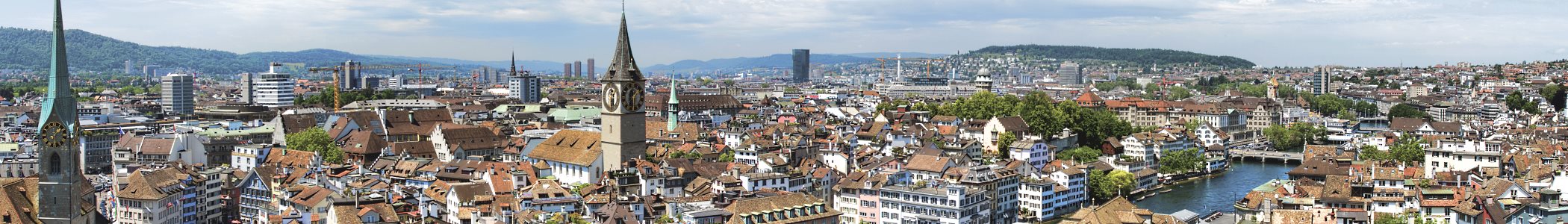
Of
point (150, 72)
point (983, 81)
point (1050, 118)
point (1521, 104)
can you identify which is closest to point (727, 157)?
point (1050, 118)

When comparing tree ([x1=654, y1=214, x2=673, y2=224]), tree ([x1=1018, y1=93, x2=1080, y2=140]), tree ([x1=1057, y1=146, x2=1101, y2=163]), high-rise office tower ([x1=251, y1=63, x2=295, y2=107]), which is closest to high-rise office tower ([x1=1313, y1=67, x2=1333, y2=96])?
tree ([x1=1018, y1=93, x2=1080, y2=140])

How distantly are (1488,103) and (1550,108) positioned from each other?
3.22 meters

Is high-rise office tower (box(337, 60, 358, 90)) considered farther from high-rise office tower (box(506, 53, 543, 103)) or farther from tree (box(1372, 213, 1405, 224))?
tree (box(1372, 213, 1405, 224))

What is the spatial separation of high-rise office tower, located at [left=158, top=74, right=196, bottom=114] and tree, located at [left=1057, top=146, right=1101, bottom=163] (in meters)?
64.0

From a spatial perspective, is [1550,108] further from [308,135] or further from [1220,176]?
[308,135]

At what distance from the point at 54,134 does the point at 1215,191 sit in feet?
112

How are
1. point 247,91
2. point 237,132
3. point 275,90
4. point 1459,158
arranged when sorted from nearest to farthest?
point 1459,158
point 237,132
point 275,90
point 247,91

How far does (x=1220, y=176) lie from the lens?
51562mm

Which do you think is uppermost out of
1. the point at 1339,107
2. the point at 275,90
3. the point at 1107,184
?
the point at 275,90

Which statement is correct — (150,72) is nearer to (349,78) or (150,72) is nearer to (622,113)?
(349,78)

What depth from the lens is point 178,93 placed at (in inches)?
3789

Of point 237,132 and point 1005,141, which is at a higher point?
point 237,132

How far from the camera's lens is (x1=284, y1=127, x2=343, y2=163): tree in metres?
44.2

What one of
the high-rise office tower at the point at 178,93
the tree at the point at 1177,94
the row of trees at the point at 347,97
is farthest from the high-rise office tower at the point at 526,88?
the tree at the point at 1177,94
